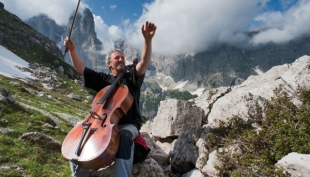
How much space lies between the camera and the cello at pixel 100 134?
6140 mm

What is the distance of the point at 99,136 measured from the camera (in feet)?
20.9

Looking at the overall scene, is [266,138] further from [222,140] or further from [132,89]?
[132,89]

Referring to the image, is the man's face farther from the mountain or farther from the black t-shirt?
the mountain

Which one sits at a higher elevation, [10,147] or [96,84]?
[96,84]

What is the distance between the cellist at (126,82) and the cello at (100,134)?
1.11 ft

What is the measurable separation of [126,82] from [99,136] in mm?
2338

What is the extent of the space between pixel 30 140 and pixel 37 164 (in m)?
2.47

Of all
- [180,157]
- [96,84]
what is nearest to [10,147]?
[96,84]

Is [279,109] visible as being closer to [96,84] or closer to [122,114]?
[122,114]

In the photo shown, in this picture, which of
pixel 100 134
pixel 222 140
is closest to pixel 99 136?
pixel 100 134

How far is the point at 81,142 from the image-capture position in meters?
6.34

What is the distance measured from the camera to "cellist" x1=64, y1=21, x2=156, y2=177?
6.72 metres

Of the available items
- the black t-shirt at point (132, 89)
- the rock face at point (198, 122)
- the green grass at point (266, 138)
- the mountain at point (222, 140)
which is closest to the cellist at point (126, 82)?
the black t-shirt at point (132, 89)

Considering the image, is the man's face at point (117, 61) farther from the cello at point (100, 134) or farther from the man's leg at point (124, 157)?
the man's leg at point (124, 157)
